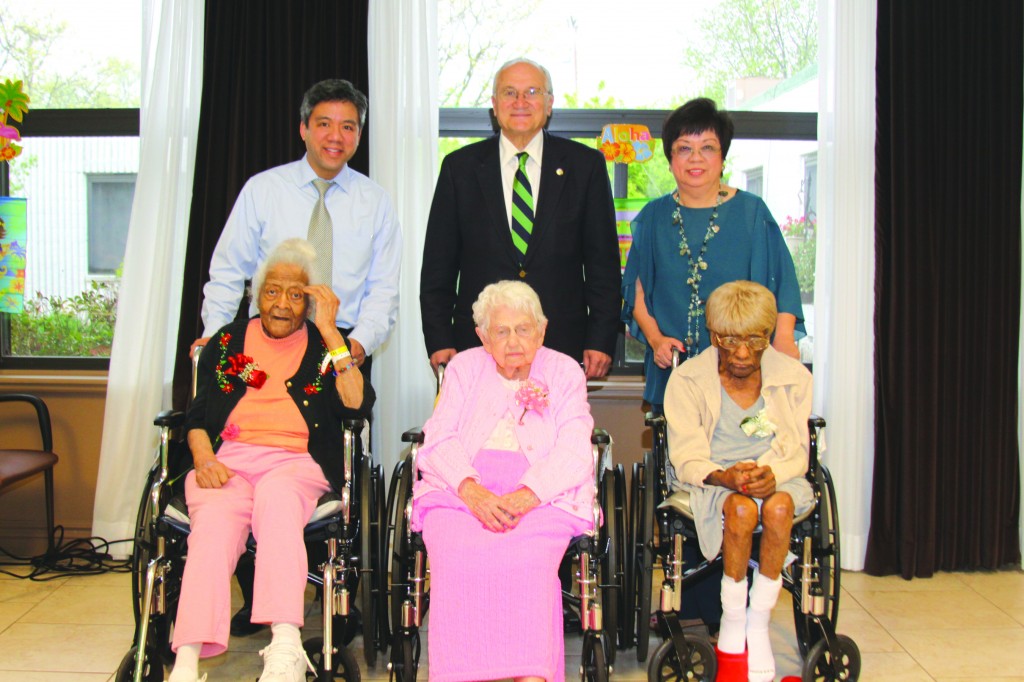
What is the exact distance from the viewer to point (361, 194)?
315 cm

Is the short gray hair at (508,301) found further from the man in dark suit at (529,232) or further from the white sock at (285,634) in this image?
the white sock at (285,634)

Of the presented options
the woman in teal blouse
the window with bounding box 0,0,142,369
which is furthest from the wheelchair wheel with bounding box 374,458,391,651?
the window with bounding box 0,0,142,369

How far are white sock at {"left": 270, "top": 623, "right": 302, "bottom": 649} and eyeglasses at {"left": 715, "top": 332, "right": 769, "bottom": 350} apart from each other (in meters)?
1.44

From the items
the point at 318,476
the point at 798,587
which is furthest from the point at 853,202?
the point at 318,476

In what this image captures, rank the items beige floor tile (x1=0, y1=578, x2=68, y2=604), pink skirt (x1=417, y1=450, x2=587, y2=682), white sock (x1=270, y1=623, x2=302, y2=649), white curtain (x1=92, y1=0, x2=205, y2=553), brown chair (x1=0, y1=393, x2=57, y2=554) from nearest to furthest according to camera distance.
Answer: pink skirt (x1=417, y1=450, x2=587, y2=682), white sock (x1=270, y1=623, x2=302, y2=649), beige floor tile (x1=0, y1=578, x2=68, y2=604), brown chair (x1=0, y1=393, x2=57, y2=554), white curtain (x1=92, y1=0, x2=205, y2=553)

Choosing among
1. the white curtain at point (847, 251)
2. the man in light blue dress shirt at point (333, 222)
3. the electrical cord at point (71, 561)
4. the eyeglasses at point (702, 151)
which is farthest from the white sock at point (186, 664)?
the white curtain at point (847, 251)

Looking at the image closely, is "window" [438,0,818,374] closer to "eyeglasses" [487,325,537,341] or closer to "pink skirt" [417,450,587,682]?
"eyeglasses" [487,325,537,341]

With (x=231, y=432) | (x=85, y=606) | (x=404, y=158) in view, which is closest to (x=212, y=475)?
(x=231, y=432)

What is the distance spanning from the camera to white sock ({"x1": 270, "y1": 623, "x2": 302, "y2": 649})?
2307 mm

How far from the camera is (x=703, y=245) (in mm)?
2988

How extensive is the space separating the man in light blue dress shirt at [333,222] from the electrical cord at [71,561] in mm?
1382

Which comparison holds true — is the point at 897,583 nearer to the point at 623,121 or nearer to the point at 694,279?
the point at 694,279

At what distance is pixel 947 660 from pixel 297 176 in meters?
2.65

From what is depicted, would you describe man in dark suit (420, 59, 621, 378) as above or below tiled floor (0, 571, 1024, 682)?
above
